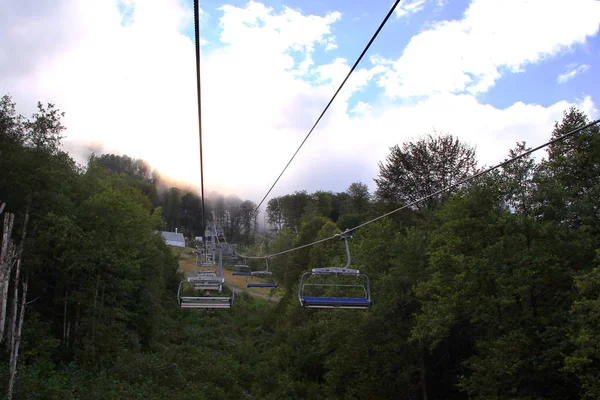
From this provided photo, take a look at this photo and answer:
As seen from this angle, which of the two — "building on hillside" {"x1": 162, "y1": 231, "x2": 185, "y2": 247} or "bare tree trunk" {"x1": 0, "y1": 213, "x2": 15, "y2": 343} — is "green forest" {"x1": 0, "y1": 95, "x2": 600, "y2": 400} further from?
"building on hillside" {"x1": 162, "y1": 231, "x2": 185, "y2": 247}

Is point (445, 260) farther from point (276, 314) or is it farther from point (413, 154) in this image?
point (276, 314)

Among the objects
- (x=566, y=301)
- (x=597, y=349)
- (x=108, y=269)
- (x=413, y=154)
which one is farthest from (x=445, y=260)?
(x=413, y=154)

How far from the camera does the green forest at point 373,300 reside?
13.5 m

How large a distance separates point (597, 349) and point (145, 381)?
18856mm

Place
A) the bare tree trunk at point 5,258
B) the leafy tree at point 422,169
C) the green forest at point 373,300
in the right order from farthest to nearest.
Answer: the leafy tree at point 422,169, the bare tree trunk at point 5,258, the green forest at point 373,300

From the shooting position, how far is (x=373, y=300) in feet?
62.4

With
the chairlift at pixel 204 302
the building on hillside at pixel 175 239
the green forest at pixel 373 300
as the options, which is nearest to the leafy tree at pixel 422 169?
the green forest at pixel 373 300

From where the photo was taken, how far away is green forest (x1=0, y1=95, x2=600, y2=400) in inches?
531

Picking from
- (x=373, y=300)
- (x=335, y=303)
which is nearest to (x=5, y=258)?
(x=335, y=303)

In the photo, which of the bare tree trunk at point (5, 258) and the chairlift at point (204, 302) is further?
the bare tree trunk at point (5, 258)

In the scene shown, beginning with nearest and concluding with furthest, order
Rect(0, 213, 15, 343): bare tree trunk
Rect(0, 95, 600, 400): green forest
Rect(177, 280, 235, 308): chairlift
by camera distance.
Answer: Rect(177, 280, 235, 308): chairlift
Rect(0, 95, 600, 400): green forest
Rect(0, 213, 15, 343): bare tree trunk

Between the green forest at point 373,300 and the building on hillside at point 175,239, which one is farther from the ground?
the building on hillside at point 175,239

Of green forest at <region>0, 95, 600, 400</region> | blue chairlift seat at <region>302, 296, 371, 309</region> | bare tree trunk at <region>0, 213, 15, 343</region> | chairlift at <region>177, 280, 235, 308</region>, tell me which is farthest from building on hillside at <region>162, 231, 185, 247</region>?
blue chairlift seat at <region>302, 296, 371, 309</region>

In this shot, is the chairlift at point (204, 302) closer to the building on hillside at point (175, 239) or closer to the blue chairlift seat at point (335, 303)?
the blue chairlift seat at point (335, 303)
